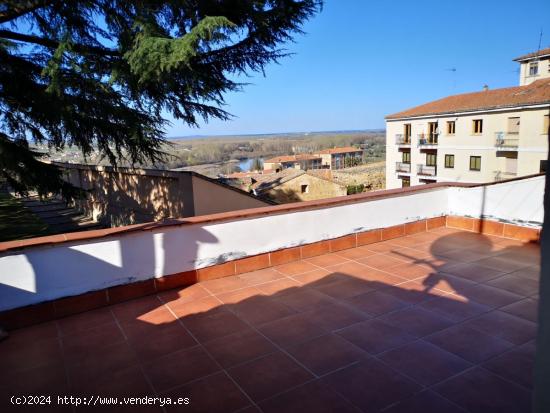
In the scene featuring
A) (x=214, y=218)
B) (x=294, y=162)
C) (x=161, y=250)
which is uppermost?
(x=214, y=218)

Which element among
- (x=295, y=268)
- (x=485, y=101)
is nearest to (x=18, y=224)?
(x=295, y=268)

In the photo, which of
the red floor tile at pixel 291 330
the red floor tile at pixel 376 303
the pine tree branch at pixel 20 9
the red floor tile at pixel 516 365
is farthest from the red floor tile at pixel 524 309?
the pine tree branch at pixel 20 9

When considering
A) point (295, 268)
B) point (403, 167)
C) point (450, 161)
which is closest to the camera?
point (295, 268)

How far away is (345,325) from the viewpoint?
2.66 m

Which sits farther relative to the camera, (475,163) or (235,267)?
(475,163)

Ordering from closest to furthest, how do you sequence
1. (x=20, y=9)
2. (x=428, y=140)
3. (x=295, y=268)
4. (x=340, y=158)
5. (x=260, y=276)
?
(x=260, y=276), (x=295, y=268), (x=20, y=9), (x=428, y=140), (x=340, y=158)

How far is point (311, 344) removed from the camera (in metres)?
2.43

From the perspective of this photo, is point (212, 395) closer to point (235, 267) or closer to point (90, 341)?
point (90, 341)

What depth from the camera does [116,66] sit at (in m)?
4.64

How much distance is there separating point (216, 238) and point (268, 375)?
5.65 feet

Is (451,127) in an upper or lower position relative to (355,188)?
upper

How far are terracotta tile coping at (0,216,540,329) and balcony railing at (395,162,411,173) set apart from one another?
3064 centimetres

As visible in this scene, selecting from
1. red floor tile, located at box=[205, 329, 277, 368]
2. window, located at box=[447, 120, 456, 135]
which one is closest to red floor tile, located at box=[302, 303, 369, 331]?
red floor tile, located at box=[205, 329, 277, 368]

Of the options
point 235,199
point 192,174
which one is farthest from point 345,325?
point 235,199
